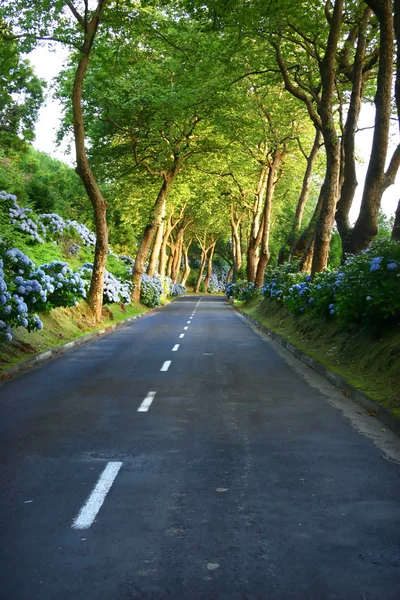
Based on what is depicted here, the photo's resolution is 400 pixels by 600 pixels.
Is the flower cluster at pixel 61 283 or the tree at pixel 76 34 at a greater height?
the tree at pixel 76 34

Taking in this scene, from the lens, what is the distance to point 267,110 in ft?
120

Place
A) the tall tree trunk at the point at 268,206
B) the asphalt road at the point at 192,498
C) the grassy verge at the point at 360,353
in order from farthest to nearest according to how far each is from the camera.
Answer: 1. the tall tree trunk at the point at 268,206
2. the grassy verge at the point at 360,353
3. the asphalt road at the point at 192,498

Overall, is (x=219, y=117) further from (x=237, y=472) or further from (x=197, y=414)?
(x=237, y=472)

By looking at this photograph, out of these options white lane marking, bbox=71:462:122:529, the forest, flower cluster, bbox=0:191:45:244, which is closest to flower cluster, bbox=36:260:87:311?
the forest

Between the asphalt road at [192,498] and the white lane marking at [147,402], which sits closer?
the asphalt road at [192,498]

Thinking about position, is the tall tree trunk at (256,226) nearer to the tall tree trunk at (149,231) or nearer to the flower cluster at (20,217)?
the tall tree trunk at (149,231)

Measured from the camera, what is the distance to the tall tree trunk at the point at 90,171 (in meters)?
22.9

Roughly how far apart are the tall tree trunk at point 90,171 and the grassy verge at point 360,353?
8.72 m

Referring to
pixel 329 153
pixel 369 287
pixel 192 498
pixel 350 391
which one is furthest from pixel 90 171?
pixel 192 498

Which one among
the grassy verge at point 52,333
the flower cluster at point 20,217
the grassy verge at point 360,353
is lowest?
the grassy verge at point 52,333

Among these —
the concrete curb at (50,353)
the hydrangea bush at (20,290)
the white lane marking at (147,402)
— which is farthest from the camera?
the concrete curb at (50,353)

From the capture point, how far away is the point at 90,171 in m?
24.3

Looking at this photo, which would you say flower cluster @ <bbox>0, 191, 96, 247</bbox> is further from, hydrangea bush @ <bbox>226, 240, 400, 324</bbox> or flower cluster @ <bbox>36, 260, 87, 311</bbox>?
hydrangea bush @ <bbox>226, 240, 400, 324</bbox>

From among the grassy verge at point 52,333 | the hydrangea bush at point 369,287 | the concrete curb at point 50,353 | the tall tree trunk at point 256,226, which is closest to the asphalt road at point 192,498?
the hydrangea bush at point 369,287
